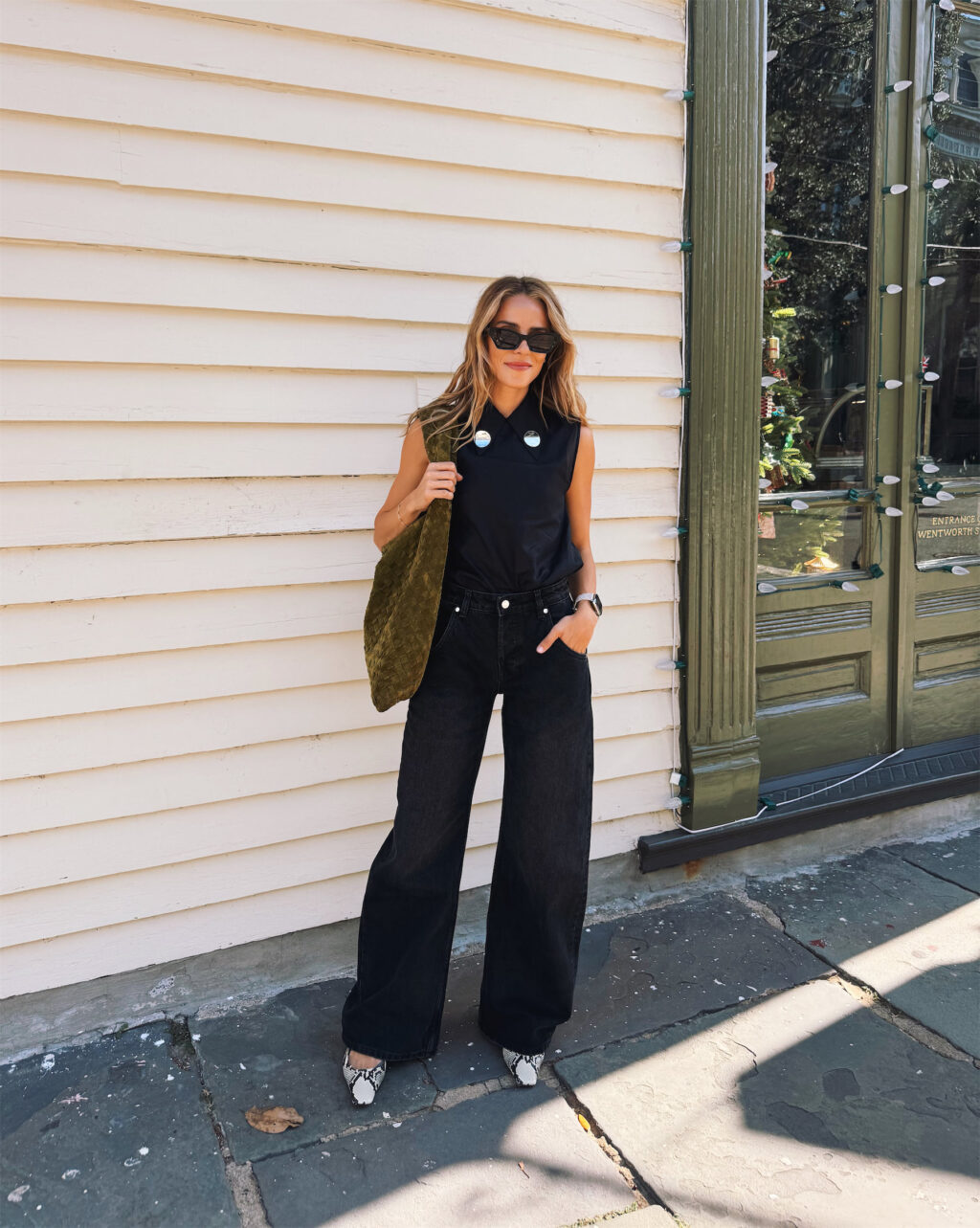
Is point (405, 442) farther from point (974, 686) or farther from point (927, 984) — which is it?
point (974, 686)

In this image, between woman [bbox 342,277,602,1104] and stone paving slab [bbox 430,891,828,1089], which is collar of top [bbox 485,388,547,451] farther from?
stone paving slab [bbox 430,891,828,1089]

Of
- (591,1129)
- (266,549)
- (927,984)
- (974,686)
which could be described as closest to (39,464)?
(266,549)

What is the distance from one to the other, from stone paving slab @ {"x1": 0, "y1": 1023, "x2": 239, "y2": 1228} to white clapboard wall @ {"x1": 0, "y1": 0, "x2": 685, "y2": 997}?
10.3 inches

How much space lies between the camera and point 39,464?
8.03ft

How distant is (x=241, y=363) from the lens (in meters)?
2.63

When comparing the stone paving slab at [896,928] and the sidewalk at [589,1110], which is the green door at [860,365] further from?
the sidewalk at [589,1110]

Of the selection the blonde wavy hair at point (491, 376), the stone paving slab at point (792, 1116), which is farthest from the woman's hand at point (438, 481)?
the stone paving slab at point (792, 1116)

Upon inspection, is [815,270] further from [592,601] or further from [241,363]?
[241,363]

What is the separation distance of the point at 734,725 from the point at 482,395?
1779 mm

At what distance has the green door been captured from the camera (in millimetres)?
3705

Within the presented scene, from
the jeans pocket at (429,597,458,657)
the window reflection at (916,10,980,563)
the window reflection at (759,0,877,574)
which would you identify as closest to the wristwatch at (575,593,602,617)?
the jeans pocket at (429,597,458,657)

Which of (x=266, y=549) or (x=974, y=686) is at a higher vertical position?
(x=266, y=549)

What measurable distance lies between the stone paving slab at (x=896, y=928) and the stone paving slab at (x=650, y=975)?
0.14 metres

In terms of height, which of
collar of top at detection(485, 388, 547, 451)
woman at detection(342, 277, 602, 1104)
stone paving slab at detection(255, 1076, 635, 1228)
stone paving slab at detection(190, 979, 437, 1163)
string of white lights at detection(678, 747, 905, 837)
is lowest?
stone paving slab at detection(255, 1076, 635, 1228)
